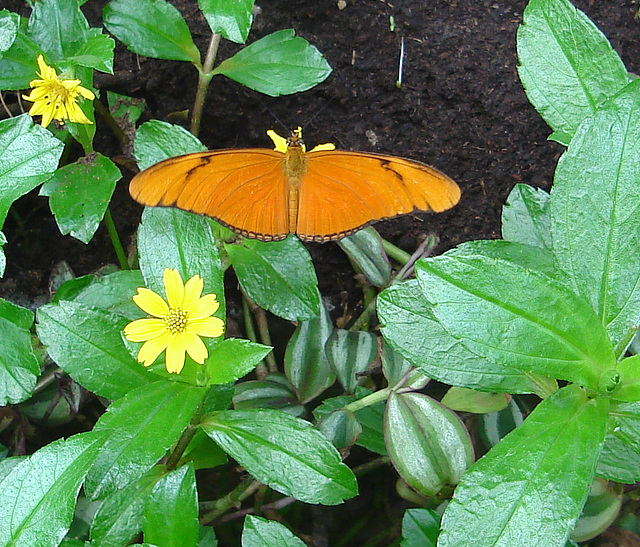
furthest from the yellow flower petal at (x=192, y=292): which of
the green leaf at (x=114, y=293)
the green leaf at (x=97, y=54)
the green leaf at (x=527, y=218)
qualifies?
the green leaf at (x=527, y=218)

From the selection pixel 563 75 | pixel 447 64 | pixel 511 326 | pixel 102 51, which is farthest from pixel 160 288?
pixel 447 64

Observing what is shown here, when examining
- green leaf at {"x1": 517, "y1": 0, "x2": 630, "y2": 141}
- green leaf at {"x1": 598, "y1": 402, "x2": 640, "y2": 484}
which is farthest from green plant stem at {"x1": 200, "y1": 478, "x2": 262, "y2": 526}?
green leaf at {"x1": 517, "y1": 0, "x2": 630, "y2": 141}

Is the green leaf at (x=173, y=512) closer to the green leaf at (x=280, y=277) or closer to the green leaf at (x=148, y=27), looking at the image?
the green leaf at (x=280, y=277)

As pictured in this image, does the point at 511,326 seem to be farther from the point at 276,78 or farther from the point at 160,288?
the point at 276,78

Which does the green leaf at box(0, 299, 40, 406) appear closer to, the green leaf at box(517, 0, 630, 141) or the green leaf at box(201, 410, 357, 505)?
the green leaf at box(201, 410, 357, 505)

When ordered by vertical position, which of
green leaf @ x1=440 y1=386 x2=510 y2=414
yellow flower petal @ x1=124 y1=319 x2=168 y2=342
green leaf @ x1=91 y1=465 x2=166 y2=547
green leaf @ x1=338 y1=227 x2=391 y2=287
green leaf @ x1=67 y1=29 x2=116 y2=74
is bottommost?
green leaf @ x1=91 y1=465 x2=166 y2=547

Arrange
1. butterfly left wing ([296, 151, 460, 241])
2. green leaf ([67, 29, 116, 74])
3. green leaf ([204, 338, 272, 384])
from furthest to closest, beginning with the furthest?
green leaf ([67, 29, 116, 74]), butterfly left wing ([296, 151, 460, 241]), green leaf ([204, 338, 272, 384])

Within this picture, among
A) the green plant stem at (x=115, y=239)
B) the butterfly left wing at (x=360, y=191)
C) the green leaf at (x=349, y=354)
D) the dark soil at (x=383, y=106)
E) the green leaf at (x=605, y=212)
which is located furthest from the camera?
the dark soil at (x=383, y=106)
